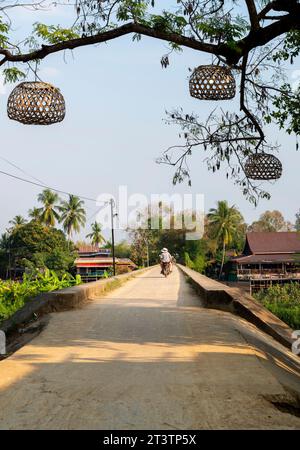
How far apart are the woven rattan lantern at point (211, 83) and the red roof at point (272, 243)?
160 ft

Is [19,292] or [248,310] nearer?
[248,310]

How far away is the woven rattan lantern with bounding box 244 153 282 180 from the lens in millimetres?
7238

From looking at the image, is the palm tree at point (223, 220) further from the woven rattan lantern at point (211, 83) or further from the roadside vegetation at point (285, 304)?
the woven rattan lantern at point (211, 83)

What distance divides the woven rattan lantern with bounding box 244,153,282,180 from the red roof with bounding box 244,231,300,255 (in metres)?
47.7

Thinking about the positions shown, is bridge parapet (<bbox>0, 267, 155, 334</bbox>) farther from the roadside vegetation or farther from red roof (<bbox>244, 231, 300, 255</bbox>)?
red roof (<bbox>244, 231, 300, 255</bbox>)

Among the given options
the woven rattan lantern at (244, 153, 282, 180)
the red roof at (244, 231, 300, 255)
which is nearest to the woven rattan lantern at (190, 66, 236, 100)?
the woven rattan lantern at (244, 153, 282, 180)

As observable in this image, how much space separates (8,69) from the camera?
6719mm

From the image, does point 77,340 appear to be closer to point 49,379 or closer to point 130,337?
point 130,337

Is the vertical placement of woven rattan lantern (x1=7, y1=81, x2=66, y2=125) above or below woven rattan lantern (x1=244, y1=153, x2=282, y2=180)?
above

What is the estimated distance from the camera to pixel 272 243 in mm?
55344

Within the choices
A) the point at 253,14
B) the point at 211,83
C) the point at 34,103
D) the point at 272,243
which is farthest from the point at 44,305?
the point at 272,243

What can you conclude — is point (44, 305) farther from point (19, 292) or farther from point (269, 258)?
point (269, 258)

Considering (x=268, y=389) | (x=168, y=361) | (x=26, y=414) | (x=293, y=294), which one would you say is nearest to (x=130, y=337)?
(x=168, y=361)

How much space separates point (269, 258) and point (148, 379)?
49646mm
